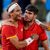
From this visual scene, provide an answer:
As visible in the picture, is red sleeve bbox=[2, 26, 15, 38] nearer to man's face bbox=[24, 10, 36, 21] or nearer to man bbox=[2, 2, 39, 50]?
man bbox=[2, 2, 39, 50]

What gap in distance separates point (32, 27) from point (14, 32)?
1.22 ft

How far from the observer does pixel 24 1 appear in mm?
5977

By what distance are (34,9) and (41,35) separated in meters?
0.42

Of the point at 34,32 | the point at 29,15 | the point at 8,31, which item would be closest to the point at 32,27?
the point at 34,32

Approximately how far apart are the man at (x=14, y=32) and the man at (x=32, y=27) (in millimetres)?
105

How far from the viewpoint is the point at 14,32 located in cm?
514

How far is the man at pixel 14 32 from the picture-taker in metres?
5.08

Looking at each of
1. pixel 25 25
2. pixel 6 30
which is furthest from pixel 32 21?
pixel 6 30

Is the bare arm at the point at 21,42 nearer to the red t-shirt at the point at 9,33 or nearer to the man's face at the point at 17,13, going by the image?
the red t-shirt at the point at 9,33

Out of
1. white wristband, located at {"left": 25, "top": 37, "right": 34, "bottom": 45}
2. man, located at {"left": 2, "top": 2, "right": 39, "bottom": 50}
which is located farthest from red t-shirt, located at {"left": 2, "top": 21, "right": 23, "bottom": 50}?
white wristband, located at {"left": 25, "top": 37, "right": 34, "bottom": 45}

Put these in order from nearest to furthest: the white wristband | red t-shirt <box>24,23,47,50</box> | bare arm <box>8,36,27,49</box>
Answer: bare arm <box>8,36,27,49</box> < the white wristband < red t-shirt <box>24,23,47,50</box>

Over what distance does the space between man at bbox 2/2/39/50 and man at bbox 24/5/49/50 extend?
11cm

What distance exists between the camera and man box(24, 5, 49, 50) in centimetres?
528

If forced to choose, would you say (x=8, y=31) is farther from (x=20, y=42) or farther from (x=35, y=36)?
(x=35, y=36)
